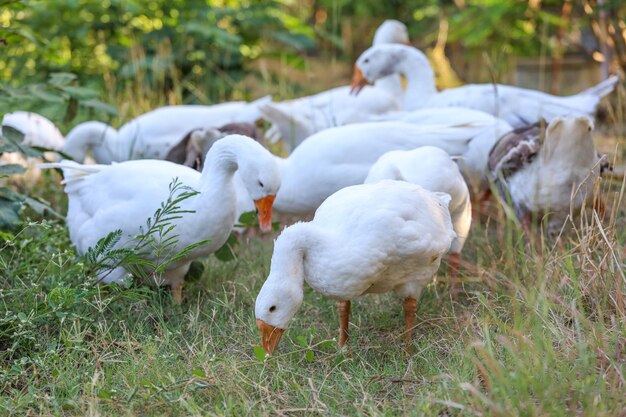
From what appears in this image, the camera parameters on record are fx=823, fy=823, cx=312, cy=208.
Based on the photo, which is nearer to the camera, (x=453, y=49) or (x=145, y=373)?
(x=145, y=373)

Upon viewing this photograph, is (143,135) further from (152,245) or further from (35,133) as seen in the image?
(152,245)

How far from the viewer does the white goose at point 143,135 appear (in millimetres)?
6371

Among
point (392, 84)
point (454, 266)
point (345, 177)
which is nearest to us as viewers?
point (454, 266)

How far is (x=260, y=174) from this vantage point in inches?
142

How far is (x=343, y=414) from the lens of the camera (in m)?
2.86

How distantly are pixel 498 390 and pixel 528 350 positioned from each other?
333mm

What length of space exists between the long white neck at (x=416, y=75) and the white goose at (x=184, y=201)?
301 centimetres

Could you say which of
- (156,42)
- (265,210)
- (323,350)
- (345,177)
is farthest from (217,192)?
(156,42)

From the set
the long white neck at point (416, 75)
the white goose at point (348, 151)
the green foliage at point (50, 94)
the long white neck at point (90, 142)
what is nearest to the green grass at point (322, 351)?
the green foliage at point (50, 94)

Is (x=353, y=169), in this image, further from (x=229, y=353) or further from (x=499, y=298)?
(x=229, y=353)

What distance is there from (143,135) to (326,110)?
1.56m

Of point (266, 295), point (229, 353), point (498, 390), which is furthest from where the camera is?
point (229, 353)

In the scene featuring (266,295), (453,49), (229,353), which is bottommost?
(453,49)

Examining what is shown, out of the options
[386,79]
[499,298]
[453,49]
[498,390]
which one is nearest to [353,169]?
[499,298]
